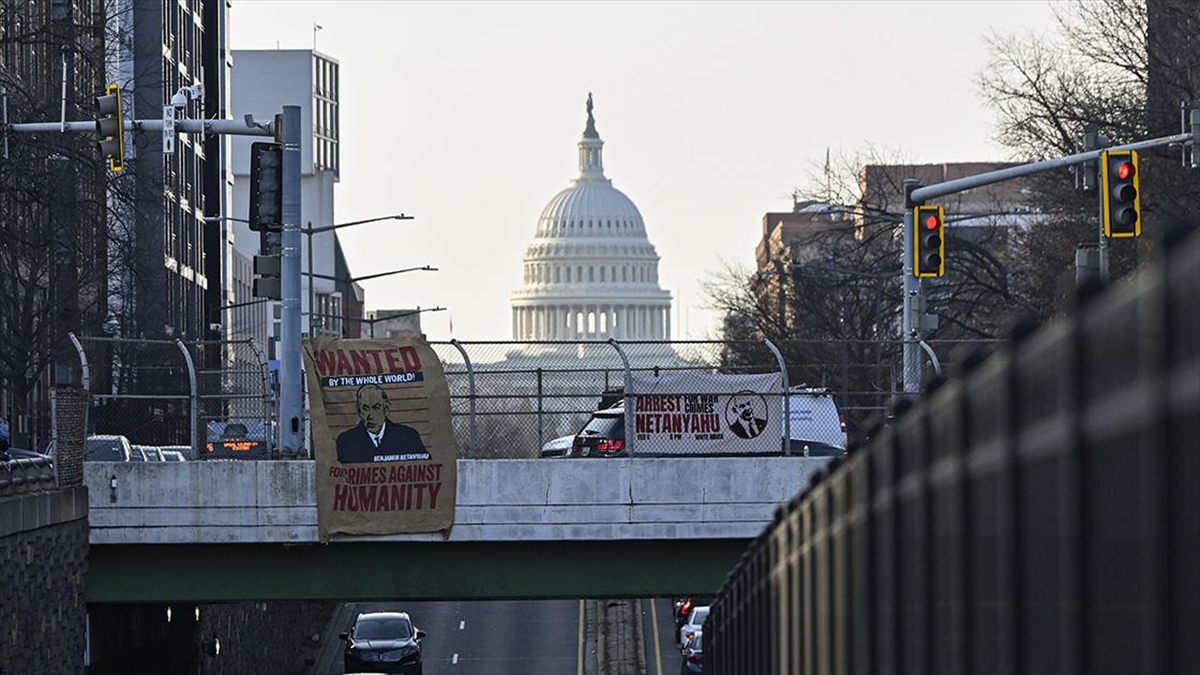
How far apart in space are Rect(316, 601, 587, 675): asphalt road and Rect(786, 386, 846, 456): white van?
30638 millimetres

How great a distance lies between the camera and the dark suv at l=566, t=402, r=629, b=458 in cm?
3288

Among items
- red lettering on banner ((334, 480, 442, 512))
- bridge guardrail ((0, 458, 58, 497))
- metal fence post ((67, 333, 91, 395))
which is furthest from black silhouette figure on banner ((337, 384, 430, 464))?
bridge guardrail ((0, 458, 58, 497))

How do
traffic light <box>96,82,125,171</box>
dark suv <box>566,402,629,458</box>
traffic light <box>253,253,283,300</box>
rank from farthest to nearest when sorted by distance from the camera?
dark suv <box>566,402,629,458</box>, traffic light <box>253,253,283,300</box>, traffic light <box>96,82,125,171</box>

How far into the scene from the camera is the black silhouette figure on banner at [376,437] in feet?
97.7

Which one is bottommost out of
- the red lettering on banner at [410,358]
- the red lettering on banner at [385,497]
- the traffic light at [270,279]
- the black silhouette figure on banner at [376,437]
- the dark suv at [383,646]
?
the dark suv at [383,646]

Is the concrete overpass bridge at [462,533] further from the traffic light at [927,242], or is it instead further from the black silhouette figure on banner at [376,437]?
the traffic light at [927,242]

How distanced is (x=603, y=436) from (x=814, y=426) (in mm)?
2782

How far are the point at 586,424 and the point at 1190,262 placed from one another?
99.9 feet

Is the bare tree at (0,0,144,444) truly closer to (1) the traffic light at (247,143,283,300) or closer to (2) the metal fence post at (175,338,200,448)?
(2) the metal fence post at (175,338,200,448)

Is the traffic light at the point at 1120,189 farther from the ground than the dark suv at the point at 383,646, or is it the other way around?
the traffic light at the point at 1120,189

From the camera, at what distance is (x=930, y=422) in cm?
532

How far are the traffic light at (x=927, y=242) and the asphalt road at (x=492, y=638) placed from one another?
1193 inches

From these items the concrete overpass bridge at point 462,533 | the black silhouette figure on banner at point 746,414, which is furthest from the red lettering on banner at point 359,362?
the black silhouette figure on banner at point 746,414

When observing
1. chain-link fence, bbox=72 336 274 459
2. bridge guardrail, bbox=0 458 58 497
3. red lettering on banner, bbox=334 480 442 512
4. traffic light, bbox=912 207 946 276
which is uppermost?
traffic light, bbox=912 207 946 276
